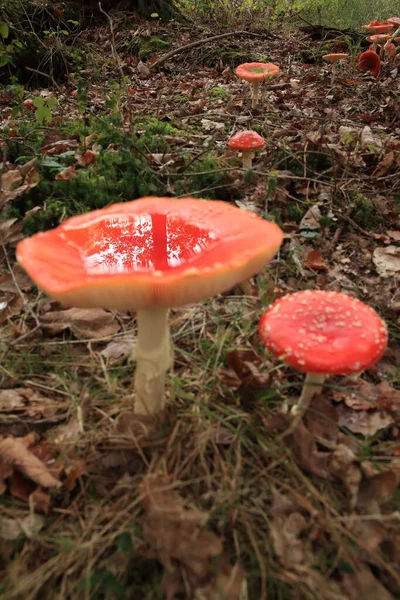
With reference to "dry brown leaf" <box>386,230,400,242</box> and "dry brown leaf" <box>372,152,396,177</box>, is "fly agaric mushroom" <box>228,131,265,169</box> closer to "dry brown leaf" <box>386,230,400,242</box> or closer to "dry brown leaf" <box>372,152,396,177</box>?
"dry brown leaf" <box>372,152,396,177</box>

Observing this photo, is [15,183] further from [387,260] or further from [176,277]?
[387,260]

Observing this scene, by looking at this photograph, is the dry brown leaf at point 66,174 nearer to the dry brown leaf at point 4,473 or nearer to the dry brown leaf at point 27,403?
the dry brown leaf at point 27,403

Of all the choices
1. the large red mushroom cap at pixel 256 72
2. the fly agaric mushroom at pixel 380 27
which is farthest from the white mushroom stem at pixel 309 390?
the fly agaric mushroom at pixel 380 27

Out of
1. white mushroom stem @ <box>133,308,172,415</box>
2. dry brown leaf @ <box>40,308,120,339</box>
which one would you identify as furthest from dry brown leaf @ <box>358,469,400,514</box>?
dry brown leaf @ <box>40,308,120,339</box>

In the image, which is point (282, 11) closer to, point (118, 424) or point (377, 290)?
point (377, 290)

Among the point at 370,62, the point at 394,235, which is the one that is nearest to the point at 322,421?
the point at 394,235

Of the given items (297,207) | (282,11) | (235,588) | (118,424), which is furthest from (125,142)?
(282,11)
